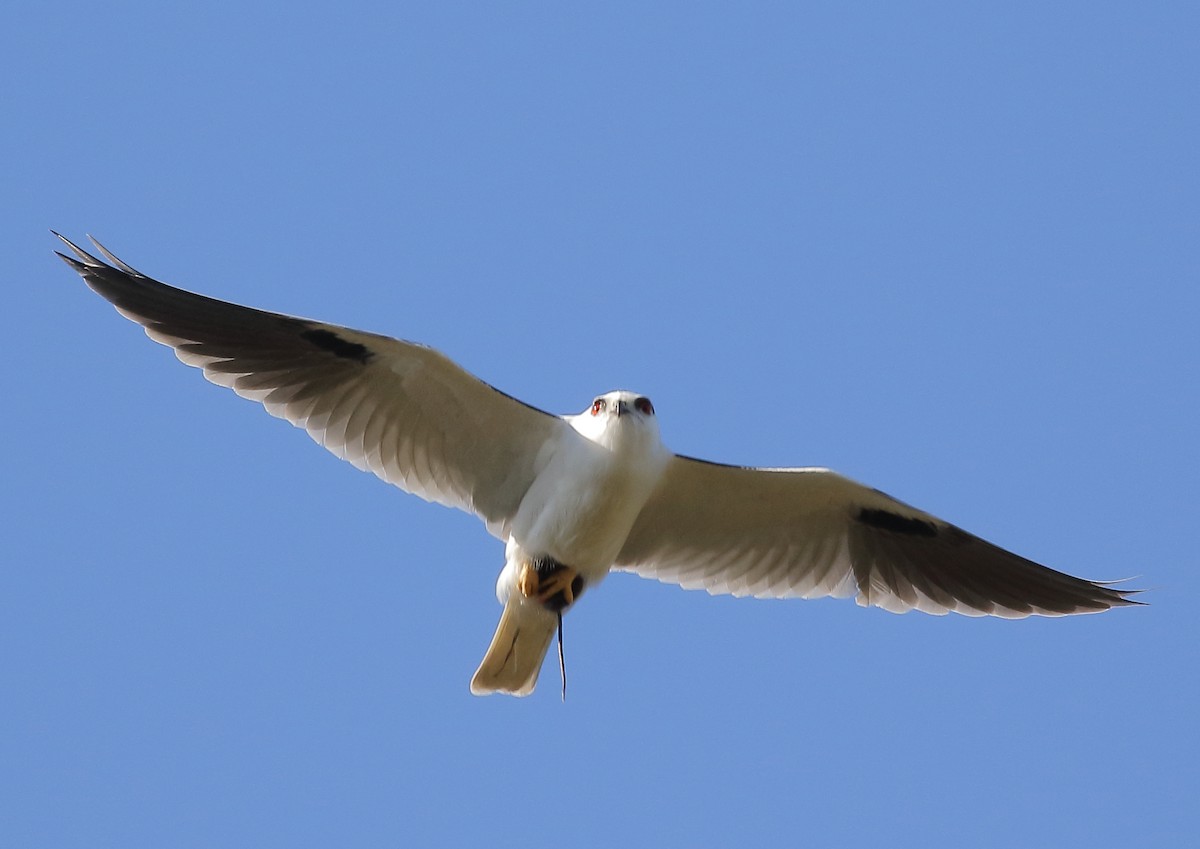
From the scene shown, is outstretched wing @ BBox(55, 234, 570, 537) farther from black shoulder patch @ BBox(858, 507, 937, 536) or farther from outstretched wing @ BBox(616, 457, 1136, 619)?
black shoulder patch @ BBox(858, 507, 937, 536)

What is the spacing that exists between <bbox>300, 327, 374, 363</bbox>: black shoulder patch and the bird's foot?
160cm

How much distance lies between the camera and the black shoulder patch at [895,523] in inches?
449

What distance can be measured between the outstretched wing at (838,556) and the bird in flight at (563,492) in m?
0.01

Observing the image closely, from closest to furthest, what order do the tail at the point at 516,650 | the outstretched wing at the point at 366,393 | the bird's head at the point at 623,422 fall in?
the bird's head at the point at 623,422
the outstretched wing at the point at 366,393
the tail at the point at 516,650

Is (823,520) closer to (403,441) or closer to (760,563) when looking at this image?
(760,563)

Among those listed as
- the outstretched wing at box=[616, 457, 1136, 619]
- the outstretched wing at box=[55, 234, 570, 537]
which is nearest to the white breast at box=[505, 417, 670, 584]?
the outstretched wing at box=[55, 234, 570, 537]

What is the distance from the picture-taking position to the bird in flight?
1057 cm

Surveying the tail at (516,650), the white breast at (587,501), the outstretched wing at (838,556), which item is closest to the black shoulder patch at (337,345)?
the white breast at (587,501)

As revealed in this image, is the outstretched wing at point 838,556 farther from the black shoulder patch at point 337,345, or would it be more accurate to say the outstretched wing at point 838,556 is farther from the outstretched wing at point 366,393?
the black shoulder patch at point 337,345

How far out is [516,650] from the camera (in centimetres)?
1108

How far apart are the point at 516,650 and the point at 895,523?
258 cm

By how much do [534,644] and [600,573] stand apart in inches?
26.4

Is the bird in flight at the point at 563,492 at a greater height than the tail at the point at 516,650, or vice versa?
the bird in flight at the point at 563,492

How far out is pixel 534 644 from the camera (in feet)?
36.3
